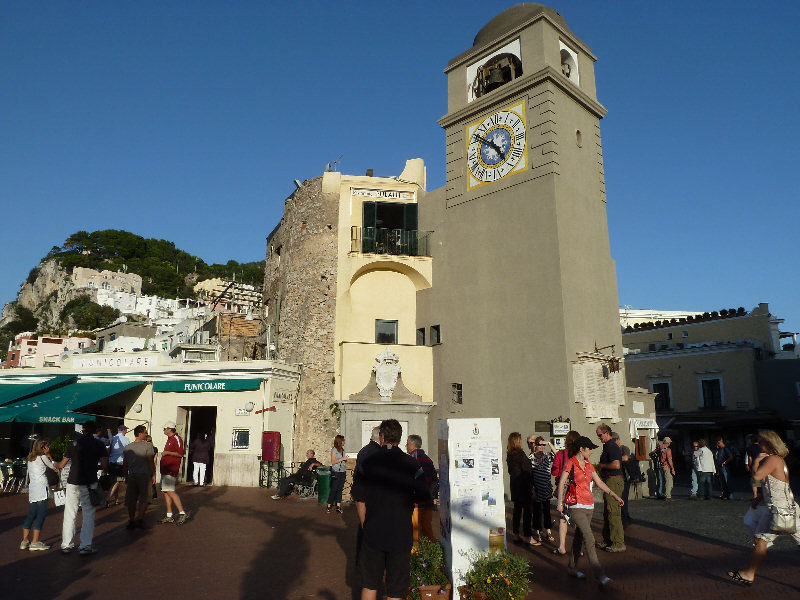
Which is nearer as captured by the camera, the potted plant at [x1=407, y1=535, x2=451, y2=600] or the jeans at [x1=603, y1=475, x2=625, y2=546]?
the potted plant at [x1=407, y1=535, x2=451, y2=600]

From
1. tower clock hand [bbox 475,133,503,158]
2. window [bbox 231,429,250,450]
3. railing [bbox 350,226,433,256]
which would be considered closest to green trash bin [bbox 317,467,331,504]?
window [bbox 231,429,250,450]

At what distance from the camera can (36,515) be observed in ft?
28.7

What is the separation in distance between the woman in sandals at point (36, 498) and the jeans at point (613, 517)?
8.24m

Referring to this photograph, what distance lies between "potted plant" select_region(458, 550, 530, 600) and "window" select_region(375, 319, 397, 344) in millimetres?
15257

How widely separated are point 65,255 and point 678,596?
382ft

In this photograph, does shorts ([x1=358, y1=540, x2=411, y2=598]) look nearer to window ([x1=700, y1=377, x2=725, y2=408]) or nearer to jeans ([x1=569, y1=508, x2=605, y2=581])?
jeans ([x1=569, y1=508, x2=605, y2=581])

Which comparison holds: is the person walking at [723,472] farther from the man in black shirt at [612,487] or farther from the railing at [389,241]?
the railing at [389,241]

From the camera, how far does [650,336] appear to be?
114 feet

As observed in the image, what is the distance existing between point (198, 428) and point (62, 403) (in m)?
6.27

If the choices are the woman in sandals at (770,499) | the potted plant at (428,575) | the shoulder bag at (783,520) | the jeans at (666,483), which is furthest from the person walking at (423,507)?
the jeans at (666,483)

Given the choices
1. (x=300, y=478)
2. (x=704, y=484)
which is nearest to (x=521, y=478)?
(x=300, y=478)

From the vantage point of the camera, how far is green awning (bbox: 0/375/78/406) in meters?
18.5

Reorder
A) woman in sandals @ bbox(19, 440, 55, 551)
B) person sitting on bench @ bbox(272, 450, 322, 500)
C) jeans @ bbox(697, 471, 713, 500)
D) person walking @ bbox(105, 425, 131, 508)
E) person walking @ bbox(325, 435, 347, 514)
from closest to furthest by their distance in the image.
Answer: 1. woman in sandals @ bbox(19, 440, 55, 551)
2. person walking @ bbox(325, 435, 347, 514)
3. person walking @ bbox(105, 425, 131, 508)
4. person sitting on bench @ bbox(272, 450, 322, 500)
5. jeans @ bbox(697, 471, 713, 500)

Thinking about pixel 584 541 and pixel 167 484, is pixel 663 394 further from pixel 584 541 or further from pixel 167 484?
pixel 167 484
